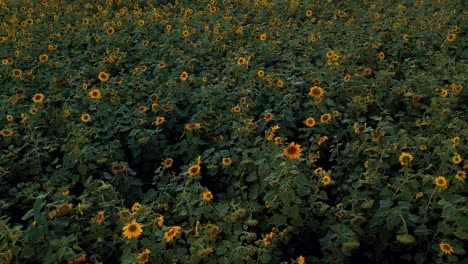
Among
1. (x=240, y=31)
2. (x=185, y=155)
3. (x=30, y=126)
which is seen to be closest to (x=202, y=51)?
(x=240, y=31)

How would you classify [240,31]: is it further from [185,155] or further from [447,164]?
[447,164]

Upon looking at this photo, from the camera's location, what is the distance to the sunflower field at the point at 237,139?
2.34m

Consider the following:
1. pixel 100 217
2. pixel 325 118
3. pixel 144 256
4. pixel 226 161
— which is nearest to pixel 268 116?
pixel 325 118

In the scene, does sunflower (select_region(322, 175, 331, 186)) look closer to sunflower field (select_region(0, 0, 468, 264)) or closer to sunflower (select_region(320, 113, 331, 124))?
sunflower field (select_region(0, 0, 468, 264))

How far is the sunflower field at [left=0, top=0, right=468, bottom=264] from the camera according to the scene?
7.67ft

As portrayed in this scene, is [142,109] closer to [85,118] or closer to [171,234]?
[85,118]

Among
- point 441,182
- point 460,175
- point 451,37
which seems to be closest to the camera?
point 441,182

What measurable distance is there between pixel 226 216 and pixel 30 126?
1957 millimetres

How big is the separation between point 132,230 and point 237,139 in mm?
1383

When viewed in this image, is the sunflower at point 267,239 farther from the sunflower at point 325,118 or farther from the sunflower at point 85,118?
the sunflower at point 85,118

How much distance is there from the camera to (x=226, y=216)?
2.38 metres

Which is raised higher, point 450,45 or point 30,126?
point 30,126

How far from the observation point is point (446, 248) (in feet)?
7.20

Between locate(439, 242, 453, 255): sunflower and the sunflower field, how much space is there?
13 mm
